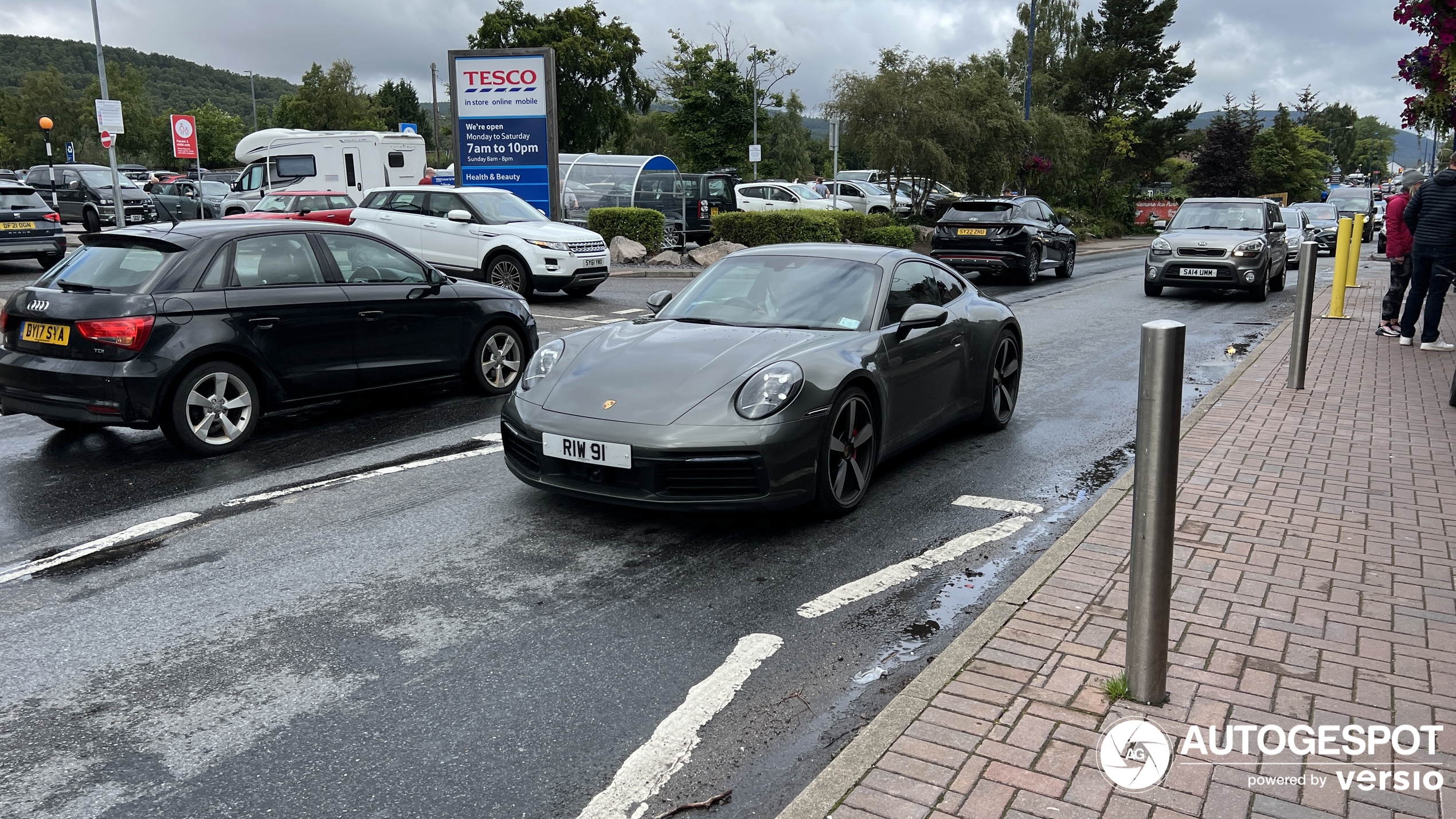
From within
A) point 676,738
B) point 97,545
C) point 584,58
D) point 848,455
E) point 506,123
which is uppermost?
point 584,58

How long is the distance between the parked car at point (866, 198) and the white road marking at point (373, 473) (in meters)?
27.7

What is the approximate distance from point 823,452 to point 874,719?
2137 mm

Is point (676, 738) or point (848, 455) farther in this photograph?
point (848, 455)

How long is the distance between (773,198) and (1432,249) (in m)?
21.5

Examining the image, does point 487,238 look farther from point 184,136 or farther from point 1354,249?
point 184,136

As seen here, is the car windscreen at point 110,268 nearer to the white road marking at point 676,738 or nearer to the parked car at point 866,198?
the white road marking at point 676,738

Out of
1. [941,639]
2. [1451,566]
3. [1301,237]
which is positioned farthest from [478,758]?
[1301,237]

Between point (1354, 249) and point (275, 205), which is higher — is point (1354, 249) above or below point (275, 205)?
below

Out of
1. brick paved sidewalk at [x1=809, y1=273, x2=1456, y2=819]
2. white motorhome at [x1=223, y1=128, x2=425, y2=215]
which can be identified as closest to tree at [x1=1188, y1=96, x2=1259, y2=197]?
white motorhome at [x1=223, y1=128, x2=425, y2=215]

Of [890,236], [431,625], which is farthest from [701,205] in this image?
[431,625]

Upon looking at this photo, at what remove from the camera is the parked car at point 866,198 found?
34.6m

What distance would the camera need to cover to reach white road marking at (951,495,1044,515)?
5902 mm

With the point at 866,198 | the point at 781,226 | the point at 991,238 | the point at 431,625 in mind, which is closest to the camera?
the point at 431,625

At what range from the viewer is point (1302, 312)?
820 cm
